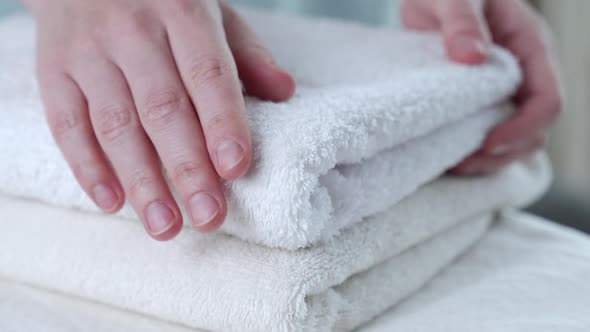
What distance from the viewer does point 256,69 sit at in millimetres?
437

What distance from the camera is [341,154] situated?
1.19 feet

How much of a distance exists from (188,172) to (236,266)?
6cm

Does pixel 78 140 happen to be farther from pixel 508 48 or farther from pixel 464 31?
pixel 508 48

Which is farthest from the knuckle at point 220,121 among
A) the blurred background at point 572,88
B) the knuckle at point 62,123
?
the blurred background at point 572,88

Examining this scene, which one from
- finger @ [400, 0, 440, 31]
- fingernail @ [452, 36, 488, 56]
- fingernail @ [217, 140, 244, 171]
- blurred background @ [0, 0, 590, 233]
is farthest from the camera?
blurred background @ [0, 0, 590, 233]

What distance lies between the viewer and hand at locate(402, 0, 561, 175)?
567 mm

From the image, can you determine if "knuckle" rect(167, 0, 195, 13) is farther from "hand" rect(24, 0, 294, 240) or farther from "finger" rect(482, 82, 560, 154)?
"finger" rect(482, 82, 560, 154)

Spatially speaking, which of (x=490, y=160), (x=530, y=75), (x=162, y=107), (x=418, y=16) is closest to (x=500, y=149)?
(x=490, y=160)

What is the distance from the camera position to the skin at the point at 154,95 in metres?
0.37

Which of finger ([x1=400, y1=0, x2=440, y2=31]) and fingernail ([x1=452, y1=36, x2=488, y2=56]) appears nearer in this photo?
fingernail ([x1=452, y1=36, x2=488, y2=56])

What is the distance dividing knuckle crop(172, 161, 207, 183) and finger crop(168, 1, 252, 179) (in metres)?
0.01

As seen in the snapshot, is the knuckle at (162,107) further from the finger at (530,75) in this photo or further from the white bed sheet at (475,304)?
the finger at (530,75)

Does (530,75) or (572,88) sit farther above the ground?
(530,75)

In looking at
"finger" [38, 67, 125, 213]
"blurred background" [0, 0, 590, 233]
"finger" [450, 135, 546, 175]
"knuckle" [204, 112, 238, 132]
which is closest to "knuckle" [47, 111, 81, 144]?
"finger" [38, 67, 125, 213]
